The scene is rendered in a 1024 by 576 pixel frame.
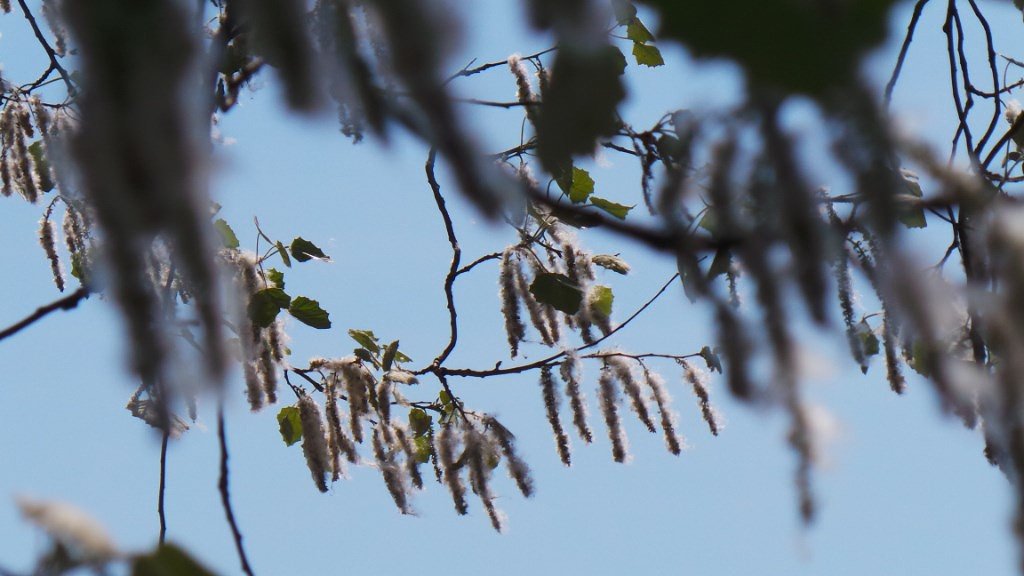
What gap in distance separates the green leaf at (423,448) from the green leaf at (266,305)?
0.89 metres

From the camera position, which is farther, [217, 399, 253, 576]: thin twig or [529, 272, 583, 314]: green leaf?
Result: [529, 272, 583, 314]: green leaf

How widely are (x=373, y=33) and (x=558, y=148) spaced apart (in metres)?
0.31

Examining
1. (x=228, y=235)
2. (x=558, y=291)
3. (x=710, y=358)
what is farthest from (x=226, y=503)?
(x=710, y=358)

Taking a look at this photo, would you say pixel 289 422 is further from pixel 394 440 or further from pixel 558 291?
pixel 558 291

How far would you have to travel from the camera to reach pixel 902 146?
1.47ft

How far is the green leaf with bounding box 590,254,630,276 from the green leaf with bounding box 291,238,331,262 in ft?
2.59

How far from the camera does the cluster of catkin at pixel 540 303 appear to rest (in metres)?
2.61

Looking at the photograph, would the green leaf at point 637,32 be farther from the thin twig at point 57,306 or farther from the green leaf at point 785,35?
the green leaf at point 785,35

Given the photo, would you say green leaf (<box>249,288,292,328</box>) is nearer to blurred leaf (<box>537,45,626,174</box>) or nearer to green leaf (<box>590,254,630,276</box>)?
green leaf (<box>590,254,630,276</box>)

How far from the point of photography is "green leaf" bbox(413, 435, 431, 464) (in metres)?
3.41

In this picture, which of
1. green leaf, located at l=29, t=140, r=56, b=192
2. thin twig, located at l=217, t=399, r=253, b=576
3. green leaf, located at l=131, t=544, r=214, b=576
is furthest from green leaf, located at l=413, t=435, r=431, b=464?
green leaf, located at l=131, t=544, r=214, b=576

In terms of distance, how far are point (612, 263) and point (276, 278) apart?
3.09 ft

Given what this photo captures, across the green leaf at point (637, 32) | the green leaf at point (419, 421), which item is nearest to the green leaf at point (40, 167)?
the green leaf at point (419, 421)

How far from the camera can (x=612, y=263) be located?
9.46ft
